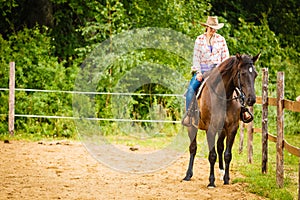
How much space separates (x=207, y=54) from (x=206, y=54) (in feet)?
0.05

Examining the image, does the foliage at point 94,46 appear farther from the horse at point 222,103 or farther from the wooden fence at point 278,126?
the horse at point 222,103

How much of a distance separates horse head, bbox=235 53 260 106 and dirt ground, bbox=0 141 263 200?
4.24 feet

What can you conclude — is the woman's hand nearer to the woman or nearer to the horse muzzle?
the woman

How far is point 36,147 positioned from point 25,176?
3716mm

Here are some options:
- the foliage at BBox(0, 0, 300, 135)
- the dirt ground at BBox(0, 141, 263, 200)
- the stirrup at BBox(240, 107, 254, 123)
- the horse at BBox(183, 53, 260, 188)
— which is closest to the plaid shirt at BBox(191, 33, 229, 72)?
the horse at BBox(183, 53, 260, 188)

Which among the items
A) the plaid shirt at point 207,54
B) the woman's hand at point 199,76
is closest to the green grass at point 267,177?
the woman's hand at point 199,76

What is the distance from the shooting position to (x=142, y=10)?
17.7m

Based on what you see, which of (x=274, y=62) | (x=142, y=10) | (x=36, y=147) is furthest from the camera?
(x=274, y=62)

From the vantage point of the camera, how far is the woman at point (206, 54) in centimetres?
876

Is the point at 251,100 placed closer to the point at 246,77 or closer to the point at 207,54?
the point at 246,77

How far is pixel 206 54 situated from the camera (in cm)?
880

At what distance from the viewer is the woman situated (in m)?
8.76

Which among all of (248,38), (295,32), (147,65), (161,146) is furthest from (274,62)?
(161,146)

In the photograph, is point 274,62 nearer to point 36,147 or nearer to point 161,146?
point 161,146
